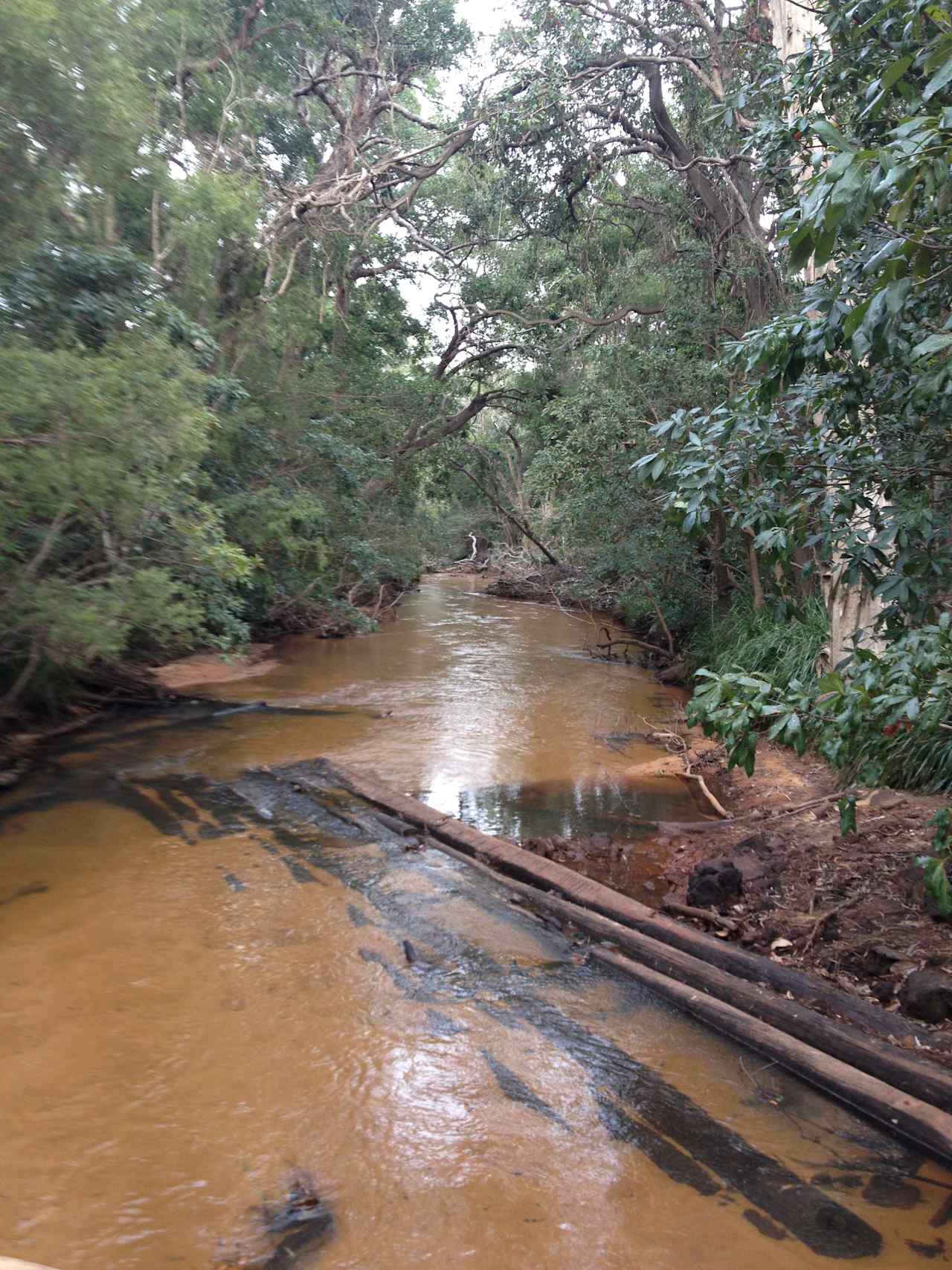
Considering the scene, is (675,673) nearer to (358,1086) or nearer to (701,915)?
(701,915)

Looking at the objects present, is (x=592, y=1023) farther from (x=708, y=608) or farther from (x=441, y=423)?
(x=441, y=423)

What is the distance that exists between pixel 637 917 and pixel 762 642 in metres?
6.26

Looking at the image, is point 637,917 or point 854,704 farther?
point 637,917

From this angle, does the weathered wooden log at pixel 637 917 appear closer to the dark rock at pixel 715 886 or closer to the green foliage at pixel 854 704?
the dark rock at pixel 715 886

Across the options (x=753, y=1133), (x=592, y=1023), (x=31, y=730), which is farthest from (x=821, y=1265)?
(x=31, y=730)

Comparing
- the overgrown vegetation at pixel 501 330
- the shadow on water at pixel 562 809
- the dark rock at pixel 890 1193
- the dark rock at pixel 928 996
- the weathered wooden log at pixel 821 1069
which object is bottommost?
the shadow on water at pixel 562 809

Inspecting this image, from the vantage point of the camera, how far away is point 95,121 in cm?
665

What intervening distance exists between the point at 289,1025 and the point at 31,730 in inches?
236

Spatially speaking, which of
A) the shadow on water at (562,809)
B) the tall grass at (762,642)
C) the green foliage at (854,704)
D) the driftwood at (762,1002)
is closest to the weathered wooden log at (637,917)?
the driftwood at (762,1002)

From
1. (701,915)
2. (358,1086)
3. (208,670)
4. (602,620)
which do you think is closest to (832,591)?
(701,915)

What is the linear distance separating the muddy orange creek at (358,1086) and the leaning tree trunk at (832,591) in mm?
2705

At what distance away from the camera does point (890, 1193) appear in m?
2.90

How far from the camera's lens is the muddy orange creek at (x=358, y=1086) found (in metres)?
2.71

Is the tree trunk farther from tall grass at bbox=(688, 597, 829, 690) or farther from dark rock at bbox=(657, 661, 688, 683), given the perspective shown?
dark rock at bbox=(657, 661, 688, 683)
